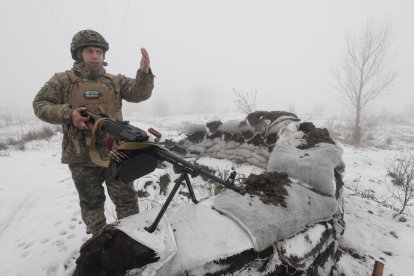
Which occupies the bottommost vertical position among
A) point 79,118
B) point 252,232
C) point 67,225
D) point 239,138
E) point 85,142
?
point 67,225

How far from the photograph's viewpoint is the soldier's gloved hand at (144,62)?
1775 mm

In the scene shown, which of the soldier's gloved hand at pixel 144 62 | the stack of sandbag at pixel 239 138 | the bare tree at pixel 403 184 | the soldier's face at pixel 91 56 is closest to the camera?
the soldier's gloved hand at pixel 144 62

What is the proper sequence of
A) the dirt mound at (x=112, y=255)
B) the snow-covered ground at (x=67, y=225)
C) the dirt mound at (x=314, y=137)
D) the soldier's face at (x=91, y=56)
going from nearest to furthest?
the dirt mound at (x=112, y=255), the soldier's face at (x=91, y=56), the snow-covered ground at (x=67, y=225), the dirt mound at (x=314, y=137)

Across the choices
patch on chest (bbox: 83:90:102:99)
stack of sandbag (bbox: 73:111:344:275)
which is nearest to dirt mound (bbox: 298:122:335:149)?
stack of sandbag (bbox: 73:111:344:275)

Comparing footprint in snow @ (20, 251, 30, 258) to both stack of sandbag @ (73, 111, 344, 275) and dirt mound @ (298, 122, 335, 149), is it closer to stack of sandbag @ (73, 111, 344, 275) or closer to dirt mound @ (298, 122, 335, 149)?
stack of sandbag @ (73, 111, 344, 275)

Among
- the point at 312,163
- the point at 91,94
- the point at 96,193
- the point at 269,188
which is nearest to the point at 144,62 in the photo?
the point at 91,94

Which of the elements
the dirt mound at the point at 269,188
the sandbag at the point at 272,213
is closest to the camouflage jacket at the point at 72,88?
the sandbag at the point at 272,213

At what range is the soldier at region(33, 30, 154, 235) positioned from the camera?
195 centimetres

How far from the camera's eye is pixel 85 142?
79.3 inches

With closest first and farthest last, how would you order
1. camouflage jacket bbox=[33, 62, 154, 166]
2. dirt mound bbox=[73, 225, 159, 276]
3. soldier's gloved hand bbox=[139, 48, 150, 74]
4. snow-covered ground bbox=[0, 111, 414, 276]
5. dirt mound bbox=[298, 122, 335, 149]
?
dirt mound bbox=[73, 225, 159, 276] < soldier's gloved hand bbox=[139, 48, 150, 74] < camouflage jacket bbox=[33, 62, 154, 166] < snow-covered ground bbox=[0, 111, 414, 276] < dirt mound bbox=[298, 122, 335, 149]

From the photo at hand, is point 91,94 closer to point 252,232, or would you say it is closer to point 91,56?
point 91,56

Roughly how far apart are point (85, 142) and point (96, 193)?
19.3 inches

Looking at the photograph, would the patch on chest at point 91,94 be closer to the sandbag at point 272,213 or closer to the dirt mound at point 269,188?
the sandbag at point 272,213

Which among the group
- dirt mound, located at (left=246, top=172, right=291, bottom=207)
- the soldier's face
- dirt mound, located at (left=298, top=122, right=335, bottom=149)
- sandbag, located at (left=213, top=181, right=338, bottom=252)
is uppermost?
the soldier's face
